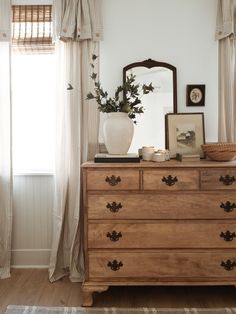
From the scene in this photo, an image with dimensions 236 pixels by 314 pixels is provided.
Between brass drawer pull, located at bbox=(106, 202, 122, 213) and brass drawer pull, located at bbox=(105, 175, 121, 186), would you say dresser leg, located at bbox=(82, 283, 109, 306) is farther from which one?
brass drawer pull, located at bbox=(105, 175, 121, 186)

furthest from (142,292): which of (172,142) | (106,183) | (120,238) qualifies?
(172,142)

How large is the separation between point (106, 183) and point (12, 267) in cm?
136

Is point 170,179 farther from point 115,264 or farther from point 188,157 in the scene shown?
point 115,264

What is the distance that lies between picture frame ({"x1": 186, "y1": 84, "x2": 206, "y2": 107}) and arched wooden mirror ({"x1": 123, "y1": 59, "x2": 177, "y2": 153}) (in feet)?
0.37

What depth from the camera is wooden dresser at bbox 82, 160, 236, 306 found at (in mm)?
2016

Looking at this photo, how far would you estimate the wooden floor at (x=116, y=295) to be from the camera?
2170 mm

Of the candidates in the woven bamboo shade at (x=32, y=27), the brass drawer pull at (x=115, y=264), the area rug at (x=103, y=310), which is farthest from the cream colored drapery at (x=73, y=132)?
the brass drawer pull at (x=115, y=264)

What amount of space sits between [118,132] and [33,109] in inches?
38.5

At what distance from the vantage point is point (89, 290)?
6.84 ft

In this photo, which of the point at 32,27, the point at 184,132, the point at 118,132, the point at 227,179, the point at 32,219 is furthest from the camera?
the point at 32,219

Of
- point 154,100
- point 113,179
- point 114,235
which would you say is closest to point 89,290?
point 114,235

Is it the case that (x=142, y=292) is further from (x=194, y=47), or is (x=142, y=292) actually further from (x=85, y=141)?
(x=194, y=47)

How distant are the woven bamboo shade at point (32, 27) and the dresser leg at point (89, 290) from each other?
74.2 inches

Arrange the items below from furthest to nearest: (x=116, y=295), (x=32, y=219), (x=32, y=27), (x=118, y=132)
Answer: (x=32, y=219), (x=32, y=27), (x=116, y=295), (x=118, y=132)
